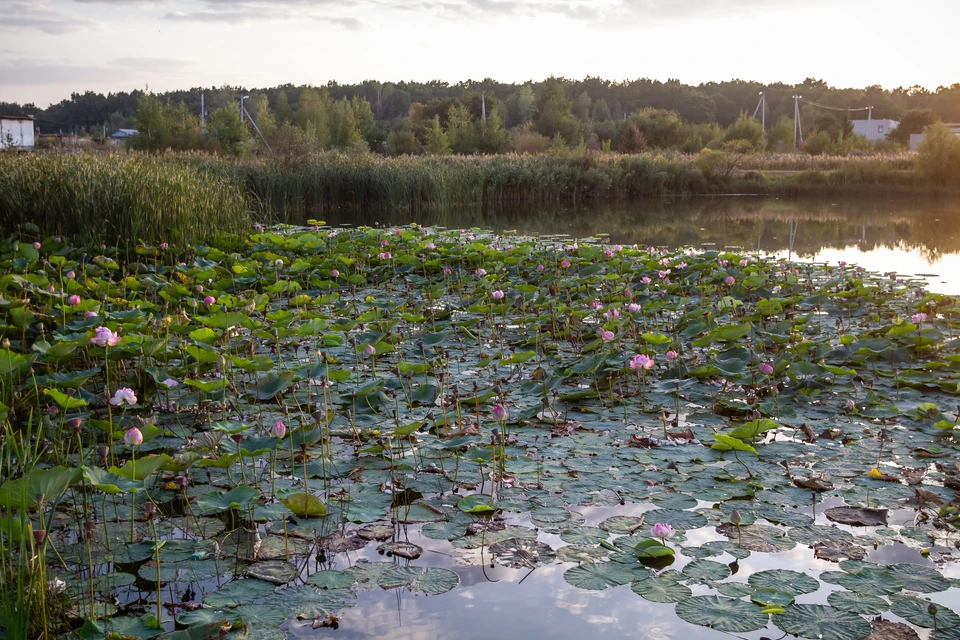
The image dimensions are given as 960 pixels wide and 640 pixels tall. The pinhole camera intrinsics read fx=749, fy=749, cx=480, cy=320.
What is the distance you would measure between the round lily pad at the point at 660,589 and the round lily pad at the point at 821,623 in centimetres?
21

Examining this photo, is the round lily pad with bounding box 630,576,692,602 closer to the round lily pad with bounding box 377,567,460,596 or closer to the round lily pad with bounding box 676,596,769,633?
the round lily pad with bounding box 676,596,769,633

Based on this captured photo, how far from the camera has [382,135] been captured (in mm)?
45469

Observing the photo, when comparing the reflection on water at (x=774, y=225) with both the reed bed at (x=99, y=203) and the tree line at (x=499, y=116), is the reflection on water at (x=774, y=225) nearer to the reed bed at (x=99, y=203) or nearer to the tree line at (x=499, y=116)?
the reed bed at (x=99, y=203)

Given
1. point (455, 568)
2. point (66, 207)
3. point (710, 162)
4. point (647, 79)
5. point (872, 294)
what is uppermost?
point (647, 79)

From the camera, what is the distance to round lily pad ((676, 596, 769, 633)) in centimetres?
164

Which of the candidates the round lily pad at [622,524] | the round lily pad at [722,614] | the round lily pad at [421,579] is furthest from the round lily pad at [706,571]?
the round lily pad at [421,579]

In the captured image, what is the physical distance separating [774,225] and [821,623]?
12.3 m

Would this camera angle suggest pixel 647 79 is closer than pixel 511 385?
No

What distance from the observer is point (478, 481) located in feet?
8.09

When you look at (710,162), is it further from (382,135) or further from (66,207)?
(382,135)

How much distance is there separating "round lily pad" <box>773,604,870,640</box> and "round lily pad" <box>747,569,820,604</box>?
2.9 inches

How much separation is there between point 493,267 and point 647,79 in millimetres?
72575

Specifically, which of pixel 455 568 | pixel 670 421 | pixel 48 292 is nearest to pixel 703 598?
pixel 455 568

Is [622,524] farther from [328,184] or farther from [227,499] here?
[328,184]
